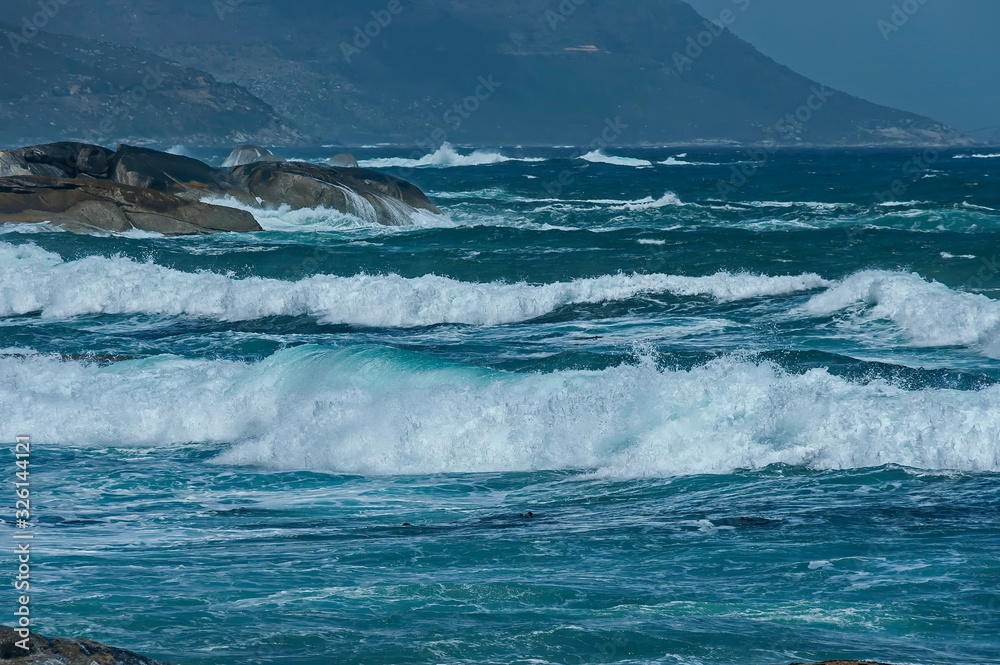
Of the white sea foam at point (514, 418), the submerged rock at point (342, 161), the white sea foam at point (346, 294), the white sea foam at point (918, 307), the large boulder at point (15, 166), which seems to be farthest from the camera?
the submerged rock at point (342, 161)

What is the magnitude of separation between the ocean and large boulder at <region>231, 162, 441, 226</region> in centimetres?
1119

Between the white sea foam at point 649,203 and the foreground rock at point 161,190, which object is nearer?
the foreground rock at point 161,190

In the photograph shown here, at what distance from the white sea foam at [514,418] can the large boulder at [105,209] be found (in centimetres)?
1643

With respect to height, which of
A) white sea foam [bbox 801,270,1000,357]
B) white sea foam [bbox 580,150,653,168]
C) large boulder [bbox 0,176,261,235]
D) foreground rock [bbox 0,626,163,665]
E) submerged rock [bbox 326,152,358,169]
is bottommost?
foreground rock [bbox 0,626,163,665]

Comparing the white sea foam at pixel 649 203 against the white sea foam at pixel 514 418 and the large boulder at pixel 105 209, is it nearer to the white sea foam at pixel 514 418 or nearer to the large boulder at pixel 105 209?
the large boulder at pixel 105 209

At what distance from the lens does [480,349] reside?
722 inches

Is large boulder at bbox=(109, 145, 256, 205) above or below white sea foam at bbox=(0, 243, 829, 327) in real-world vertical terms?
above

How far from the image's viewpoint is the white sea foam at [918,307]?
17.9m

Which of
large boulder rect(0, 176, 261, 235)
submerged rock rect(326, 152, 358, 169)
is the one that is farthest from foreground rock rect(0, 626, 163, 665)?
submerged rock rect(326, 152, 358, 169)

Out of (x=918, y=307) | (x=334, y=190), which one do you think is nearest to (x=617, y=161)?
(x=334, y=190)

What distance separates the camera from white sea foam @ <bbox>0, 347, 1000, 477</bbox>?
11.8 metres

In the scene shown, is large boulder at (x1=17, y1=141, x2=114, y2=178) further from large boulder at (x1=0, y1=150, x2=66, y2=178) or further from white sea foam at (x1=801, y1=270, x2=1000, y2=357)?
white sea foam at (x1=801, y1=270, x2=1000, y2=357)

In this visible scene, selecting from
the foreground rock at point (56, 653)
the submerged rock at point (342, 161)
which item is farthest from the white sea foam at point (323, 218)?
the foreground rock at point (56, 653)

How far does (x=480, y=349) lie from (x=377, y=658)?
11.6 m
